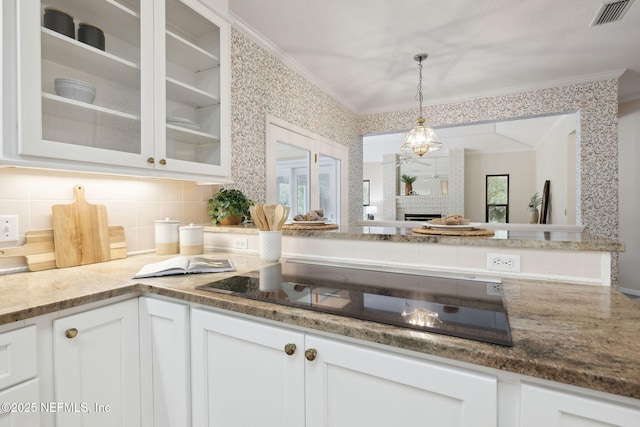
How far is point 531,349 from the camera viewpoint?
613 millimetres

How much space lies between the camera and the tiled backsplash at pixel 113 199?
1.29m

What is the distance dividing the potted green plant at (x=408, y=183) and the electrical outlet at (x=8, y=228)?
816cm

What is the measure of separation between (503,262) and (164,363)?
1.29 m

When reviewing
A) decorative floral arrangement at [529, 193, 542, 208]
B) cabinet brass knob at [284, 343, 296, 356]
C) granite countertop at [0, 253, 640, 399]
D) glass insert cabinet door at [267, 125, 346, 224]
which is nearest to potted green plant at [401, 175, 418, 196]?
decorative floral arrangement at [529, 193, 542, 208]

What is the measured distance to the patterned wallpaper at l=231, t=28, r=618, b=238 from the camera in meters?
2.45

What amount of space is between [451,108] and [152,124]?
3.75 metres

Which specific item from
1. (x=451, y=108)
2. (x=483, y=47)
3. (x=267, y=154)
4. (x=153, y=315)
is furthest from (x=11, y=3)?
(x=451, y=108)

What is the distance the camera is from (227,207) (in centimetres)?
194

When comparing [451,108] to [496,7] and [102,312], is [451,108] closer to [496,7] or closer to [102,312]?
[496,7]

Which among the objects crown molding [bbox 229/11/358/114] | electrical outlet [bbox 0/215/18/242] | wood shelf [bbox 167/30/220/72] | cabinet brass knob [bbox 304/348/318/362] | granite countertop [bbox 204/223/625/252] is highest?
crown molding [bbox 229/11/358/114]

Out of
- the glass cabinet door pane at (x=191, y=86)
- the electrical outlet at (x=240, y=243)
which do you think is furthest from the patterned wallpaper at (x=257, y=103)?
the electrical outlet at (x=240, y=243)

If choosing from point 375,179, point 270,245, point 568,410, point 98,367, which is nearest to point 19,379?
point 98,367

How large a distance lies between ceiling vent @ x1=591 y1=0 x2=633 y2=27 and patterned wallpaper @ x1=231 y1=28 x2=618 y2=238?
1254 mm

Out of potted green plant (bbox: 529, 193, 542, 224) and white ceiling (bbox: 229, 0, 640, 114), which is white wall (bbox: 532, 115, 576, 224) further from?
white ceiling (bbox: 229, 0, 640, 114)
